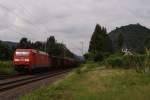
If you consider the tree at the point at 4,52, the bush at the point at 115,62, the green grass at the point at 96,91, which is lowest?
the green grass at the point at 96,91

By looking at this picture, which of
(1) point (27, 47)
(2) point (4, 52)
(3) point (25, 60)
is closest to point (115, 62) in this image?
(3) point (25, 60)

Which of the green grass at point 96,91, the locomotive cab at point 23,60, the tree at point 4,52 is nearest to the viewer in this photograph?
the green grass at point 96,91

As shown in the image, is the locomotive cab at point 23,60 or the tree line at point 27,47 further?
the tree line at point 27,47

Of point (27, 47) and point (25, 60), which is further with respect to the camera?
point (27, 47)

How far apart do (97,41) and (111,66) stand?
56.3 m

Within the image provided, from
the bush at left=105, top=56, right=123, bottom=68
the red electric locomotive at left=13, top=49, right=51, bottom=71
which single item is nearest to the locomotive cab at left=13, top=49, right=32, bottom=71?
the red electric locomotive at left=13, top=49, right=51, bottom=71

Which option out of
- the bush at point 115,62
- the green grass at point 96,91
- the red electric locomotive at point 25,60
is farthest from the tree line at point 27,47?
the green grass at point 96,91

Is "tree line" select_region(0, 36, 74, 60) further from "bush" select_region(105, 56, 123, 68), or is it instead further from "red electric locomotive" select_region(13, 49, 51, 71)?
"red electric locomotive" select_region(13, 49, 51, 71)

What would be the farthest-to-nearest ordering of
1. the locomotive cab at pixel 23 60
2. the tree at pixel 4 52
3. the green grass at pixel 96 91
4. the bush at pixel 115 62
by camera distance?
the tree at pixel 4 52 → the bush at pixel 115 62 → the locomotive cab at pixel 23 60 → the green grass at pixel 96 91

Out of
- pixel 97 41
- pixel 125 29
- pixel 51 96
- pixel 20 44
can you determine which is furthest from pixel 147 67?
pixel 125 29

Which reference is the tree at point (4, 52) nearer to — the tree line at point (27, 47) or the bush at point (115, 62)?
the tree line at point (27, 47)

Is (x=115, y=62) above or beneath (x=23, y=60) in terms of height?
beneath

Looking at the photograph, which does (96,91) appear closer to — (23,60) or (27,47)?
(23,60)

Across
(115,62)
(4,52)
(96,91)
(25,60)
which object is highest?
(4,52)
